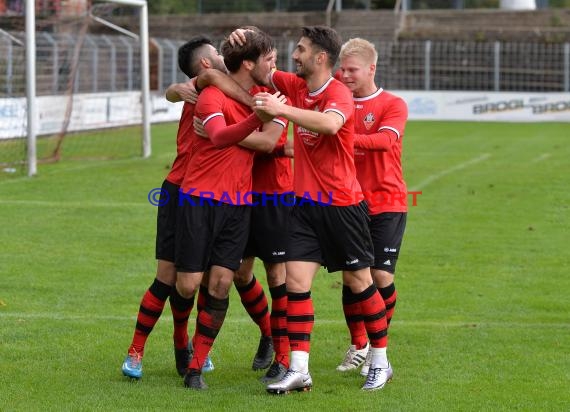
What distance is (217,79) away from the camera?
6.13 meters

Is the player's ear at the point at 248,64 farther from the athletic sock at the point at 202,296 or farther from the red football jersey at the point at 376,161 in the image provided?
the athletic sock at the point at 202,296

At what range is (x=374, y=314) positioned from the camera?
635 centimetres

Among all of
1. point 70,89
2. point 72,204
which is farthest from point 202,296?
point 70,89

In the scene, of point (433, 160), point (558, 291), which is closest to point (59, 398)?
point (558, 291)

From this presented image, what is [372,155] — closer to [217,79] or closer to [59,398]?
[217,79]

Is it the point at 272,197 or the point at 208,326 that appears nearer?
the point at 208,326

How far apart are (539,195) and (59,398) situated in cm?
1100

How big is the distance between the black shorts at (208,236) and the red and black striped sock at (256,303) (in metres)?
0.66

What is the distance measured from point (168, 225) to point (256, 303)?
0.81 meters

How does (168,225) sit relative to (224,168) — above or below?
below

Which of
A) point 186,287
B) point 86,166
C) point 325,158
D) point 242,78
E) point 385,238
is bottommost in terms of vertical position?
point 86,166

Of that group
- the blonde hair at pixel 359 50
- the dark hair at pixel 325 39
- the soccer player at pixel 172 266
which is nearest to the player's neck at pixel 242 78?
the soccer player at pixel 172 266

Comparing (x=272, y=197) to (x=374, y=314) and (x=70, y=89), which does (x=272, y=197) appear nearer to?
(x=374, y=314)

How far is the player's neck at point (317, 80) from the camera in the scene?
6.13m
